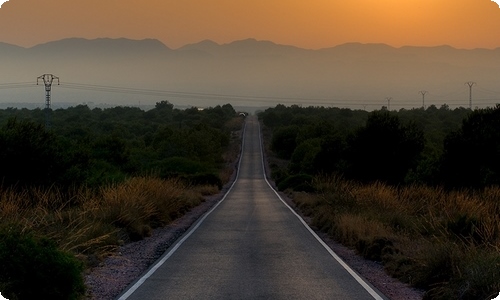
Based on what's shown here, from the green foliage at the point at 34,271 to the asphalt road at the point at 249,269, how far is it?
1274 mm

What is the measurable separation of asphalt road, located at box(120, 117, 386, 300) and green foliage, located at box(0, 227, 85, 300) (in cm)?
127

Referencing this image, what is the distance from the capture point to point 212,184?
64688mm

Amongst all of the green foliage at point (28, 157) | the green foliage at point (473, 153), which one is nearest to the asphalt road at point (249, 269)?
the green foliage at point (28, 157)

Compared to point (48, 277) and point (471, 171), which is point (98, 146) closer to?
point (471, 171)

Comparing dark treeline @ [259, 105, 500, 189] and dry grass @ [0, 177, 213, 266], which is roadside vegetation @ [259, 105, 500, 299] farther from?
dry grass @ [0, 177, 213, 266]

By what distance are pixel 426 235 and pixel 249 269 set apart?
239 inches

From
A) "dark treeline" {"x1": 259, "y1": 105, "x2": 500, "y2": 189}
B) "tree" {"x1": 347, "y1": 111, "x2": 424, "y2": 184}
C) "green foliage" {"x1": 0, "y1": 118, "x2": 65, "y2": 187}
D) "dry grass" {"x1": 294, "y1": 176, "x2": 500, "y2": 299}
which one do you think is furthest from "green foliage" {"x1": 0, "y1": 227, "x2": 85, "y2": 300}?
"tree" {"x1": 347, "y1": 111, "x2": 424, "y2": 184}

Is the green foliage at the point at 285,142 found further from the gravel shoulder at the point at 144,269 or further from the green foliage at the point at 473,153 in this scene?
the gravel shoulder at the point at 144,269

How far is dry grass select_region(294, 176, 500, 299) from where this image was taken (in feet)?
36.5

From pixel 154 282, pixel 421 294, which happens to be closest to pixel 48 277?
pixel 154 282

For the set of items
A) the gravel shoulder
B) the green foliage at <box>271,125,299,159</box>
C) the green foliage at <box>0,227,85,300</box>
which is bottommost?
the green foliage at <box>271,125,299,159</box>

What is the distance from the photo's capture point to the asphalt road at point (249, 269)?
11797mm

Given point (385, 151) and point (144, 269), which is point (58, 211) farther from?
point (385, 151)

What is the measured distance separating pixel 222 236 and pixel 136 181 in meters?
8.81
